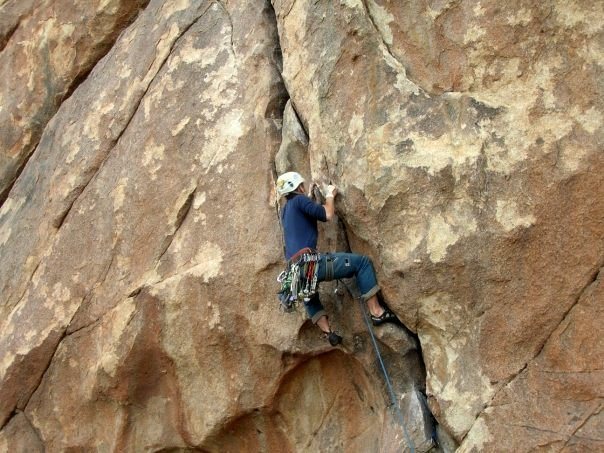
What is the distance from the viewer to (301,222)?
778 centimetres

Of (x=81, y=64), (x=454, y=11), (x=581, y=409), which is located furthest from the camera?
(x=81, y=64)

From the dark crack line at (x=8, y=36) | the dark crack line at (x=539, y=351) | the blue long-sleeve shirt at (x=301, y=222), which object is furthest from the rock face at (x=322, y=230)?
the dark crack line at (x=8, y=36)

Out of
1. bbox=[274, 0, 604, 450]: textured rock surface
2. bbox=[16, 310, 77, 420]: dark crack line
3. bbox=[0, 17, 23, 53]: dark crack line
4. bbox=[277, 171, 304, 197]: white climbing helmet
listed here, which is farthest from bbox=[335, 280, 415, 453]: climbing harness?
bbox=[0, 17, 23, 53]: dark crack line

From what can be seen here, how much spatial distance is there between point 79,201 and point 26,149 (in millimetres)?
2272

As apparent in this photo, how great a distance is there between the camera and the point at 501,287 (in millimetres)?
6910

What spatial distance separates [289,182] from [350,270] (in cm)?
103

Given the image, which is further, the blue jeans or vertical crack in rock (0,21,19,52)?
vertical crack in rock (0,21,19,52)

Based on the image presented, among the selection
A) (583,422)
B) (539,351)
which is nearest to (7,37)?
(539,351)

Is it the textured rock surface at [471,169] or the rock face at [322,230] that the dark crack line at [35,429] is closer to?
the rock face at [322,230]

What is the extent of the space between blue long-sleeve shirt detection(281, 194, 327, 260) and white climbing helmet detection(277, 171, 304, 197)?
3.7 inches

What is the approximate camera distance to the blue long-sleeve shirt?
25.2 feet

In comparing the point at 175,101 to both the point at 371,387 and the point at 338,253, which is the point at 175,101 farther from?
the point at 371,387

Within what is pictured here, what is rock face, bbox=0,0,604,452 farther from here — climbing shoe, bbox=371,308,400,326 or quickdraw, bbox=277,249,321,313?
quickdraw, bbox=277,249,321,313

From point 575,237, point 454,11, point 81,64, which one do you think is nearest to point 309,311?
point 575,237
